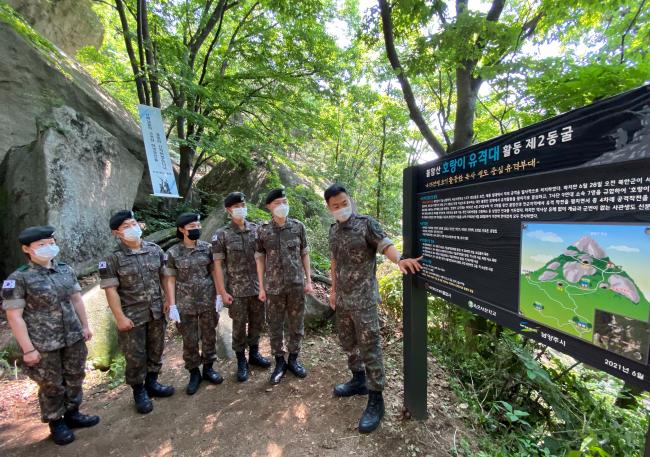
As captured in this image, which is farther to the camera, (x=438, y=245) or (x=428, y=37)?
(x=428, y=37)

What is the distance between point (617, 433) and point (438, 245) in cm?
212

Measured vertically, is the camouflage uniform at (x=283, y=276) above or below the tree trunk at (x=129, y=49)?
below

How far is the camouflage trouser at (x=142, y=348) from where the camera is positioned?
3.43 m

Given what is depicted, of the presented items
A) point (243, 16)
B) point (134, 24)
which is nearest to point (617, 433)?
point (243, 16)

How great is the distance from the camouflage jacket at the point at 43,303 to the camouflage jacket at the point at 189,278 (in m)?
0.95

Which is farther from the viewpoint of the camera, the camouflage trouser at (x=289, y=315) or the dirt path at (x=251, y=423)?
the camouflage trouser at (x=289, y=315)

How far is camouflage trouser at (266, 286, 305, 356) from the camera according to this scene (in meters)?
3.80

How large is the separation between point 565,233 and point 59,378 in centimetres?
432

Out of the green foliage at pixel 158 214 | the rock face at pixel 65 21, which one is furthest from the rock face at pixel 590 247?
the rock face at pixel 65 21

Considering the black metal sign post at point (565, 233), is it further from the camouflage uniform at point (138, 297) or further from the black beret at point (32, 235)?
the black beret at point (32, 235)

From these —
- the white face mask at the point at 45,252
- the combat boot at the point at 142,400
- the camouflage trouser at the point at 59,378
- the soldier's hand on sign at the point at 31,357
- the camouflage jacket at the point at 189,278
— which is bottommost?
the combat boot at the point at 142,400

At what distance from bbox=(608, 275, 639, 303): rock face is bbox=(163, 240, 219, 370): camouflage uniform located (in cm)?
360

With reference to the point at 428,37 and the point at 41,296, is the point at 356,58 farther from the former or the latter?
the point at 41,296

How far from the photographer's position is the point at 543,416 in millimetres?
3268
